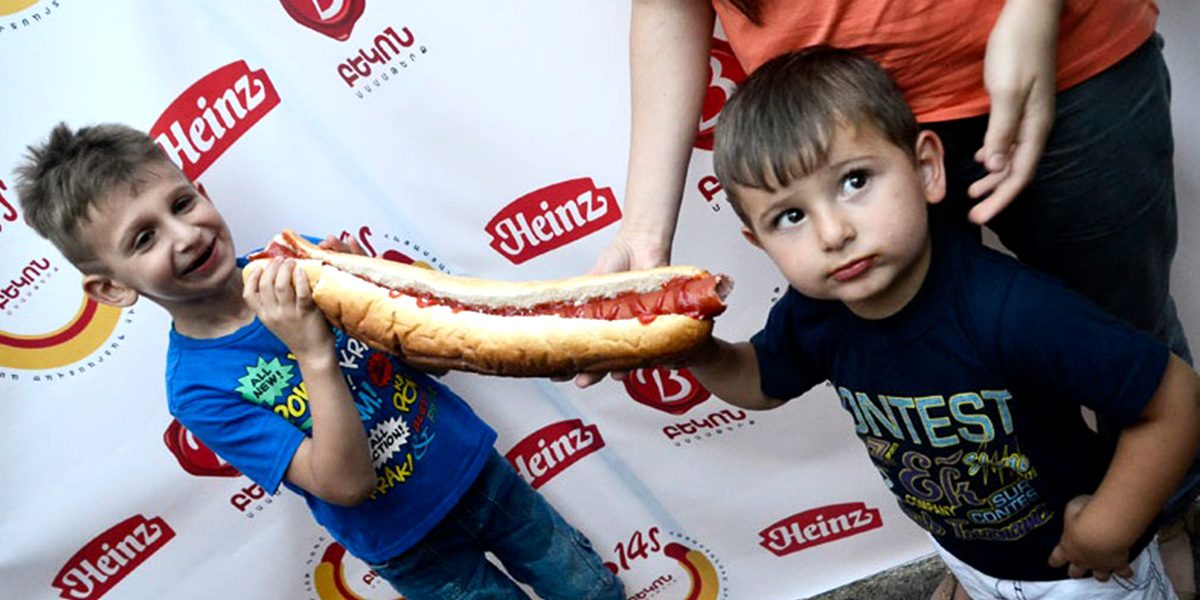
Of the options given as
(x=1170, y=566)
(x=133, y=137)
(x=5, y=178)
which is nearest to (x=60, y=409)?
(x=5, y=178)

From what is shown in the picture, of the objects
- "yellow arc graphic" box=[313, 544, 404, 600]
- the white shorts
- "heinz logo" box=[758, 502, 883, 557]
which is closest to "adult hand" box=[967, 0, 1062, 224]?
the white shorts

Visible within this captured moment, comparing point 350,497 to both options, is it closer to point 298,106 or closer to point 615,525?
point 298,106

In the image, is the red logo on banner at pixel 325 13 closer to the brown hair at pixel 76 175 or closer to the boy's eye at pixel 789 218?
the brown hair at pixel 76 175

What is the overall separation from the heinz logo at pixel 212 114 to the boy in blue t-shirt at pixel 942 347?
1174mm

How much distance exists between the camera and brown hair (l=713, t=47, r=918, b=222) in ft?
4.63

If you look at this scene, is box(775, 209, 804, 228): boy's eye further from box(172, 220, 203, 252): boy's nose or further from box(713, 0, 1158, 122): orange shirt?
box(172, 220, 203, 252): boy's nose

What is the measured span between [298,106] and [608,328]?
1103mm

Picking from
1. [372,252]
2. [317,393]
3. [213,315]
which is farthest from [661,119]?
[213,315]

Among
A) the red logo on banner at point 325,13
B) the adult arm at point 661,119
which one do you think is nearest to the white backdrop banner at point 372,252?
the red logo on banner at point 325,13

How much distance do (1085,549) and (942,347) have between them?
Result: 1.33ft

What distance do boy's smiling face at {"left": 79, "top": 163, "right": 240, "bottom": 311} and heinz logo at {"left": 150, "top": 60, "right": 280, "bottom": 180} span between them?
0.60 ft

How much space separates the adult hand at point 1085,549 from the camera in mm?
1536

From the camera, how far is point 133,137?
6.79 ft

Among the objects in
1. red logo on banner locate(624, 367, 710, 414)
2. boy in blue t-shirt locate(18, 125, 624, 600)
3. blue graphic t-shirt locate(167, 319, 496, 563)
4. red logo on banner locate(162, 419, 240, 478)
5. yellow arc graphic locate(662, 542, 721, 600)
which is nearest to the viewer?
boy in blue t-shirt locate(18, 125, 624, 600)
